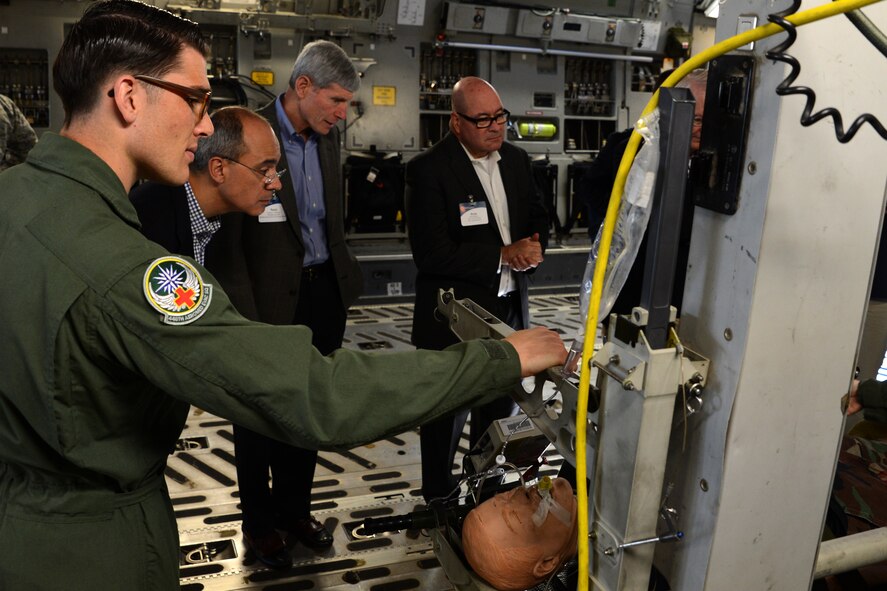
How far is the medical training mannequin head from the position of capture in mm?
1584

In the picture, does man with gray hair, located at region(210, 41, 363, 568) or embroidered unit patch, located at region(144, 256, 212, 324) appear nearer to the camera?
embroidered unit patch, located at region(144, 256, 212, 324)

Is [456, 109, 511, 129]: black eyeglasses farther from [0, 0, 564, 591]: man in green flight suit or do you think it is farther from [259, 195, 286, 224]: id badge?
[0, 0, 564, 591]: man in green flight suit

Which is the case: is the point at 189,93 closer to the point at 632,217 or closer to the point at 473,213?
the point at 632,217

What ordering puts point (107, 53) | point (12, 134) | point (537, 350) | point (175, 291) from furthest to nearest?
point (12, 134), point (537, 350), point (107, 53), point (175, 291)

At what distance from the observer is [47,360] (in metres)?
1.28

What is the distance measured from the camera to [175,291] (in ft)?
4.01

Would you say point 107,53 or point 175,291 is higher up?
point 107,53

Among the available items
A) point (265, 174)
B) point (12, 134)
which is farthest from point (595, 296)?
point (12, 134)

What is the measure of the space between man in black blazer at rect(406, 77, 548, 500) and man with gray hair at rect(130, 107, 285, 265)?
36.9 inches

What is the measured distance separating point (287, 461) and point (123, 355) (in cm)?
189

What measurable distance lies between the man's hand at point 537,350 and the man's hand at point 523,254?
1799 mm

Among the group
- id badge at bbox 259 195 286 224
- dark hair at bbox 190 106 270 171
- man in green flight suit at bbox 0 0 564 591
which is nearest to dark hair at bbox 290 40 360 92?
id badge at bbox 259 195 286 224

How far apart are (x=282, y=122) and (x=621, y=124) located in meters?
5.71

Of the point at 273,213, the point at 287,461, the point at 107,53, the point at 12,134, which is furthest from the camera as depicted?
the point at 12,134
